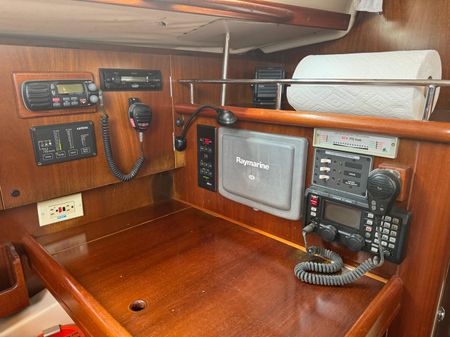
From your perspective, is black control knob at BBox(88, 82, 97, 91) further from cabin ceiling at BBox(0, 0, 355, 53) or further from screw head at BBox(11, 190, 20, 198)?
screw head at BBox(11, 190, 20, 198)

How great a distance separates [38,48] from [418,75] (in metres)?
0.95

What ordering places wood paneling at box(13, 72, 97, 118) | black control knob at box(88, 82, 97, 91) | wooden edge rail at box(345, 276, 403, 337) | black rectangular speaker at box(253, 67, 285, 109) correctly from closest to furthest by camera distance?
wooden edge rail at box(345, 276, 403, 337), wood paneling at box(13, 72, 97, 118), black control knob at box(88, 82, 97, 91), black rectangular speaker at box(253, 67, 285, 109)

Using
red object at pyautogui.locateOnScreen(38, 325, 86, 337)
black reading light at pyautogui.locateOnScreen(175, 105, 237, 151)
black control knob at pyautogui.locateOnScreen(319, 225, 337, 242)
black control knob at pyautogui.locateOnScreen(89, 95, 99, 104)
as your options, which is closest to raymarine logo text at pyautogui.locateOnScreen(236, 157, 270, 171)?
black reading light at pyautogui.locateOnScreen(175, 105, 237, 151)

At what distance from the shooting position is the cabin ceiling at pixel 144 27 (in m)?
0.67

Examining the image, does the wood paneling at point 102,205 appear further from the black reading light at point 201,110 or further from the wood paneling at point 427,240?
the wood paneling at point 427,240

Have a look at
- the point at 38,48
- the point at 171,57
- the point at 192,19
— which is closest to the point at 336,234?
the point at 192,19

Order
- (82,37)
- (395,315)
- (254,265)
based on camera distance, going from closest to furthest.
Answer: (395,315) < (254,265) < (82,37)

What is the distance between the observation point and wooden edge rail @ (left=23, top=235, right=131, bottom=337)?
606 millimetres

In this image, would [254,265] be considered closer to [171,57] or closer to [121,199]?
[121,199]

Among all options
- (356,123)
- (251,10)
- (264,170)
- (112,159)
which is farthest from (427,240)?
(112,159)

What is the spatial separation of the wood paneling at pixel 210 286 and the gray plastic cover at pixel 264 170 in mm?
117

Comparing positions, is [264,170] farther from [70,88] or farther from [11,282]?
[11,282]

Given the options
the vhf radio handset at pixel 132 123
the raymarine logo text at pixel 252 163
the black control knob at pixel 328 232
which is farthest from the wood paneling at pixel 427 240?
the vhf radio handset at pixel 132 123

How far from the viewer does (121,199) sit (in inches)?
45.6
